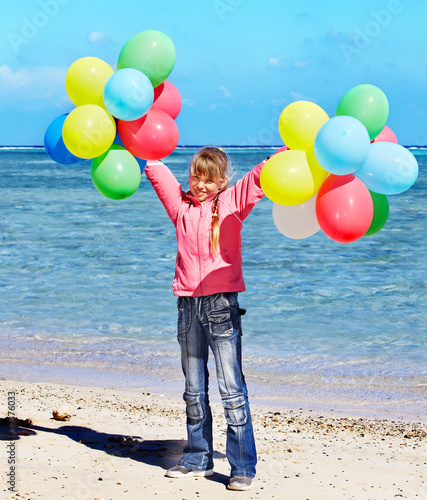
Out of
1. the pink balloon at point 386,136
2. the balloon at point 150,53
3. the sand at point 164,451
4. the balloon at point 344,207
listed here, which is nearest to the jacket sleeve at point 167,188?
the balloon at point 150,53

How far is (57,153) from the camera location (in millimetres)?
3748

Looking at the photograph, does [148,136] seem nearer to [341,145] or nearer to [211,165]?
[211,165]

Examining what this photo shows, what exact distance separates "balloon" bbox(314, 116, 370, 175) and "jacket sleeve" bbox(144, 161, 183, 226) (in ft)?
2.44

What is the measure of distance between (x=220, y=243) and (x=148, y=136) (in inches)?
27.6

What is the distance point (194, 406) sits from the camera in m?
→ 3.31

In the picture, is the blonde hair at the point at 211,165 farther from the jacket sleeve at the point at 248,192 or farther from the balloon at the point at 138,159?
the balloon at the point at 138,159

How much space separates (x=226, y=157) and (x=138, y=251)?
7.99 m

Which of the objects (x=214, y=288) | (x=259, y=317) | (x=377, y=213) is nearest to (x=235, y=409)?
(x=214, y=288)

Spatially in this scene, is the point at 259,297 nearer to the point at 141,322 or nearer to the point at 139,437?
the point at 141,322

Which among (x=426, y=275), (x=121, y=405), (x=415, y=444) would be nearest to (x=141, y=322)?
(x=121, y=405)

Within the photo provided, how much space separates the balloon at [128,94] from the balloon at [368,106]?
0.98 metres

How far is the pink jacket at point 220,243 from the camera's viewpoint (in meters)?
3.15

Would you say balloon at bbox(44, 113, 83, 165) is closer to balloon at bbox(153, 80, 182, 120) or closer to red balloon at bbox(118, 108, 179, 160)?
red balloon at bbox(118, 108, 179, 160)

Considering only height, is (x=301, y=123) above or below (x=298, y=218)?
above
